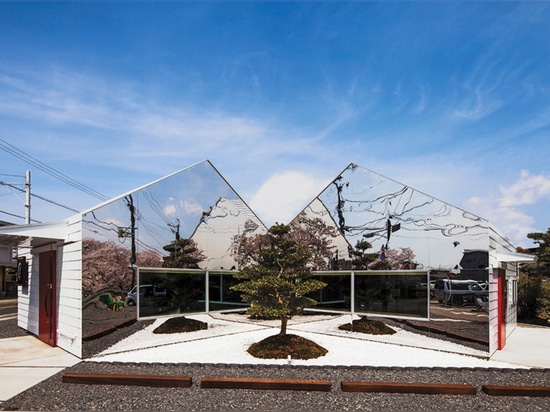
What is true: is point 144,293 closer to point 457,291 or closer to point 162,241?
point 162,241

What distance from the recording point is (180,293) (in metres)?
10.3

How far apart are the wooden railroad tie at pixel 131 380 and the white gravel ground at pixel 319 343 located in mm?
1530

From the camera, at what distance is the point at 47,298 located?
973cm

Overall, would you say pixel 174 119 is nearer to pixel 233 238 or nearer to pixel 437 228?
pixel 233 238

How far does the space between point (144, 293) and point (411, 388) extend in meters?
5.89

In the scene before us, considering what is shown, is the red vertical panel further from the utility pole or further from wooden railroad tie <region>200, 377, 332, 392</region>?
the utility pole

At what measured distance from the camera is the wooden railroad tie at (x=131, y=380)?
232 inches

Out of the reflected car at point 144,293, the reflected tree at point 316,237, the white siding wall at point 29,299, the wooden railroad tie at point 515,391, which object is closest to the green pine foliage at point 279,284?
the reflected car at point 144,293

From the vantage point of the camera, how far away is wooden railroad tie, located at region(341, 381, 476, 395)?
5641 millimetres

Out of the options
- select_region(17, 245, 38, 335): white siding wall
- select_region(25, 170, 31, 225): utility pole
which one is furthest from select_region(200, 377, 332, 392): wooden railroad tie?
select_region(25, 170, 31, 225): utility pole

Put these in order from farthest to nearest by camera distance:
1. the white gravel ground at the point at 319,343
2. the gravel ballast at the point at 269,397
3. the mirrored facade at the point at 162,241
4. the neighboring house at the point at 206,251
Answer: the neighboring house at the point at 206,251, the mirrored facade at the point at 162,241, the white gravel ground at the point at 319,343, the gravel ballast at the point at 269,397

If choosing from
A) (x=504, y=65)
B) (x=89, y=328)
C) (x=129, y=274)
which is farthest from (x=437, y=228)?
(x=89, y=328)

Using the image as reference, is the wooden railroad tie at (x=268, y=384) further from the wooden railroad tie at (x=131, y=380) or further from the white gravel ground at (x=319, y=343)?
the white gravel ground at (x=319, y=343)

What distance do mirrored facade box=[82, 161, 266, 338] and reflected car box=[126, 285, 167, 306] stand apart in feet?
0.07
